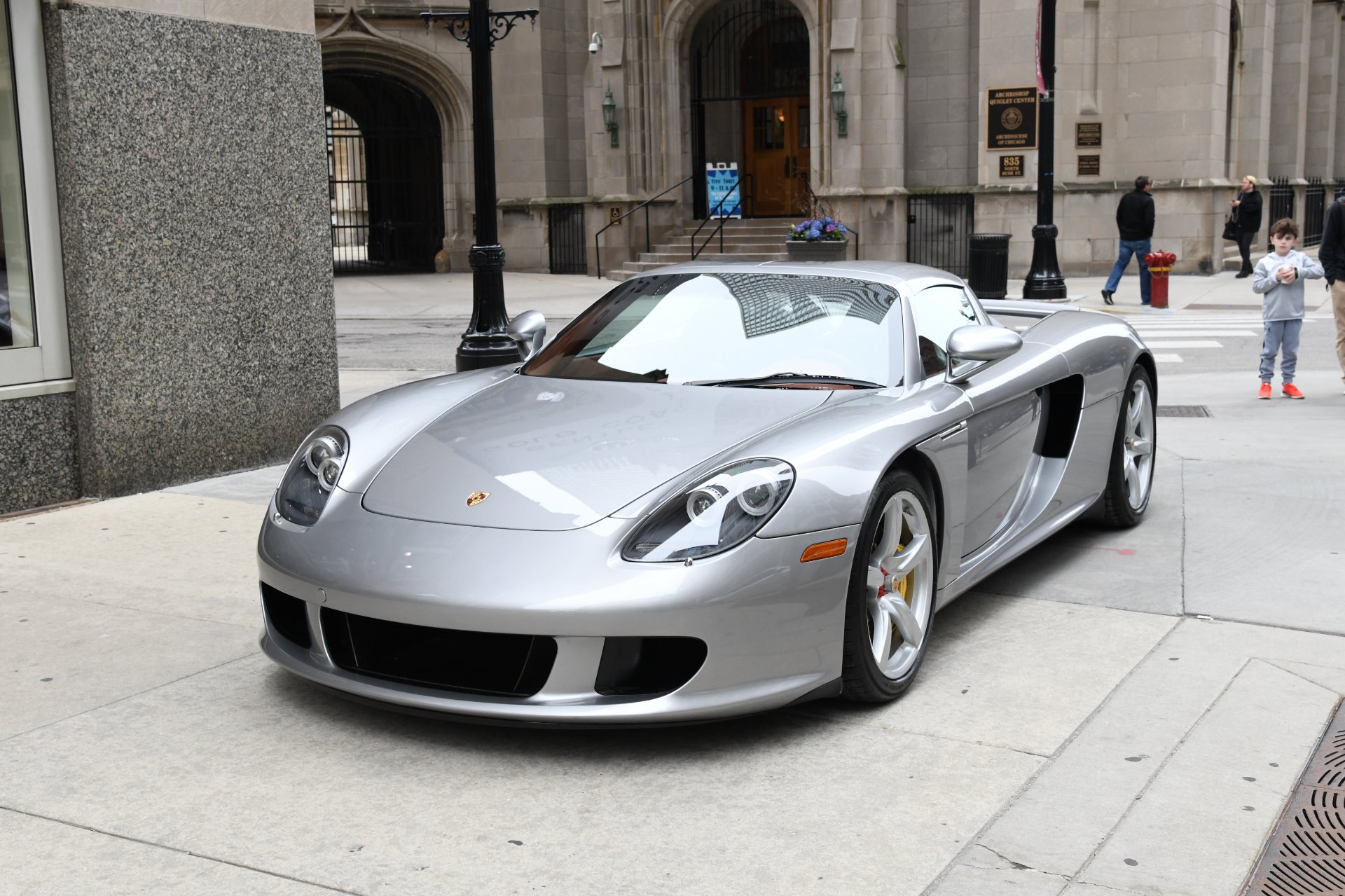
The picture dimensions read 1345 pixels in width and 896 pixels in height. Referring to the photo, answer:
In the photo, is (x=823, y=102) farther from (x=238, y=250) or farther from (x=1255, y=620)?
(x=1255, y=620)

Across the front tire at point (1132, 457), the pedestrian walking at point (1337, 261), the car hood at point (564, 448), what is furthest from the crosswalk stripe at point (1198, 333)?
the car hood at point (564, 448)

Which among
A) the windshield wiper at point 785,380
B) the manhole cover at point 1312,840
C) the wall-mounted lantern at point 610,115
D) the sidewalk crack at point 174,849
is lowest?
the manhole cover at point 1312,840

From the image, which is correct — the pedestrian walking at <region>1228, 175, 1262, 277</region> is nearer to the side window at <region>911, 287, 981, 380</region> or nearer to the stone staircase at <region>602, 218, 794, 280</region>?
the stone staircase at <region>602, 218, 794, 280</region>

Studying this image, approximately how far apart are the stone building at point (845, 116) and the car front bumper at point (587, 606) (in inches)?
899

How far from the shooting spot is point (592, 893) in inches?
122

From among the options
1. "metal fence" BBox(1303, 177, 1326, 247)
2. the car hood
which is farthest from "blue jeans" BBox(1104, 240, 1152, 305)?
the car hood

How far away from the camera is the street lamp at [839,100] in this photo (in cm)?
2591

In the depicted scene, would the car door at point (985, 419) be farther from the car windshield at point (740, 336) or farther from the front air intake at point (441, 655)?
the front air intake at point (441, 655)

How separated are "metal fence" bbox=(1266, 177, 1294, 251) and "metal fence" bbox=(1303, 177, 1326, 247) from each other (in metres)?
1.21

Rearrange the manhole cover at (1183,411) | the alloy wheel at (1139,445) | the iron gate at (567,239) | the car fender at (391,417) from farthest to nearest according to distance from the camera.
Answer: the iron gate at (567,239)
the manhole cover at (1183,411)
the alloy wheel at (1139,445)
the car fender at (391,417)

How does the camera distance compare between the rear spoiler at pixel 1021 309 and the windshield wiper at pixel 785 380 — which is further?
the rear spoiler at pixel 1021 309

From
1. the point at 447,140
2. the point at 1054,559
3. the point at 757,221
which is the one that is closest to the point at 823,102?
the point at 757,221

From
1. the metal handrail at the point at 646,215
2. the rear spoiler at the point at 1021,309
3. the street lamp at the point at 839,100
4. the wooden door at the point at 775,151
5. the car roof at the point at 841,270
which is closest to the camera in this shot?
the car roof at the point at 841,270

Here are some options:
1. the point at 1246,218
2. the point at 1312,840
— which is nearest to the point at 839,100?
the point at 1246,218
